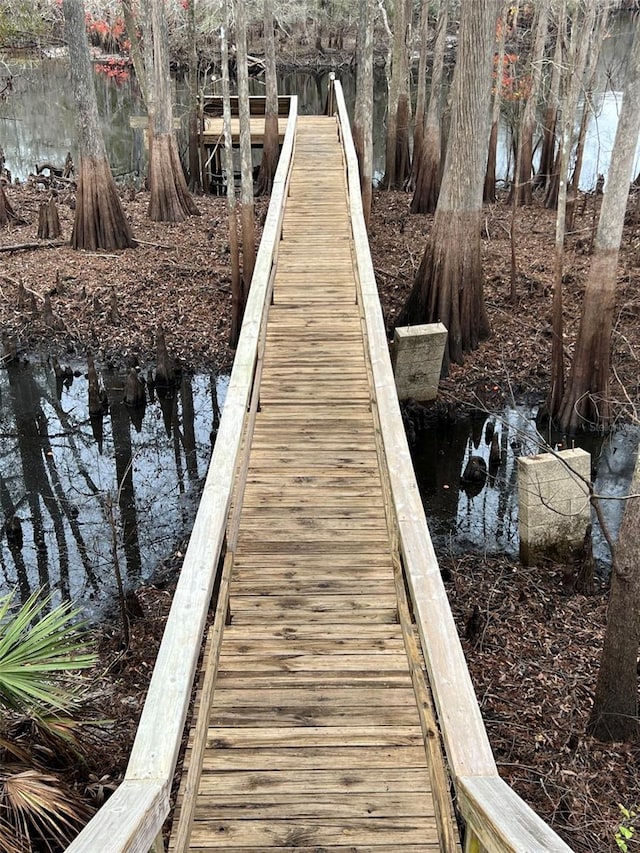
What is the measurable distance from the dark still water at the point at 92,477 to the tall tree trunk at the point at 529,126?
8717mm

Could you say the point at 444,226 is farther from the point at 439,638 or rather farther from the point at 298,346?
the point at 439,638

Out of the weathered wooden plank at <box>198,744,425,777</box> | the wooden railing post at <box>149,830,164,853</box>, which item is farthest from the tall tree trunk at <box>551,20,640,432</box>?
the wooden railing post at <box>149,830,164,853</box>

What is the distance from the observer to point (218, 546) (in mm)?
3408

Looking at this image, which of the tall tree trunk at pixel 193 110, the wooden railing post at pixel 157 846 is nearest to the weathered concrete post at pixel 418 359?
the wooden railing post at pixel 157 846

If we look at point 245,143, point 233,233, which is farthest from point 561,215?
point 233,233

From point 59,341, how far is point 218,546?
9.24 metres

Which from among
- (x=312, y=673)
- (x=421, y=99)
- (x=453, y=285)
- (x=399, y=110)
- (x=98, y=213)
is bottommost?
(x=312, y=673)

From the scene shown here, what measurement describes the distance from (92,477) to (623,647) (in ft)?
20.3

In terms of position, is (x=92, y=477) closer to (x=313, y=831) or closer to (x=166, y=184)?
(x=313, y=831)

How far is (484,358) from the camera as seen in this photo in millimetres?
11133

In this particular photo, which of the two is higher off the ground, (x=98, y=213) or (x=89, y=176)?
(x=89, y=176)

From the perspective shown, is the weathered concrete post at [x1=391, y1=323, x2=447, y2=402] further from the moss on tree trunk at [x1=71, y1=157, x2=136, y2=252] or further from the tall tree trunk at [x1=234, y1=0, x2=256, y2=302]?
the moss on tree trunk at [x1=71, y1=157, x2=136, y2=252]

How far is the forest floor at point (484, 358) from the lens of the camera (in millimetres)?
4855

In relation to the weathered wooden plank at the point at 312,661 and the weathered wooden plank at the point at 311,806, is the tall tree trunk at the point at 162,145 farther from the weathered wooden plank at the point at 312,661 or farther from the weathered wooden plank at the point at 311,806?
the weathered wooden plank at the point at 311,806
